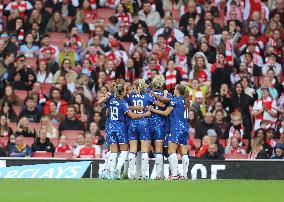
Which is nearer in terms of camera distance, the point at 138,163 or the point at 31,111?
the point at 138,163

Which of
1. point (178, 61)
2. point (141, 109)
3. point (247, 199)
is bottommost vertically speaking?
point (247, 199)

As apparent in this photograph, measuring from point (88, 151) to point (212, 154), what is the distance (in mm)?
2559

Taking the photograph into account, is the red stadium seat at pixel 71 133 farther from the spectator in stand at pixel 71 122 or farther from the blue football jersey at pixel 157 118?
the blue football jersey at pixel 157 118

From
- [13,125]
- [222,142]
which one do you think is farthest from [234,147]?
[13,125]

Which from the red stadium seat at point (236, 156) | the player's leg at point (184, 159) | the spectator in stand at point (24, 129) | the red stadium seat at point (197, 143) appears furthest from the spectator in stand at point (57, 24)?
the player's leg at point (184, 159)

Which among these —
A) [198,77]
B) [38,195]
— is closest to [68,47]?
[198,77]

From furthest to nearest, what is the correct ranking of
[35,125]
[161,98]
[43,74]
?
[43,74], [35,125], [161,98]

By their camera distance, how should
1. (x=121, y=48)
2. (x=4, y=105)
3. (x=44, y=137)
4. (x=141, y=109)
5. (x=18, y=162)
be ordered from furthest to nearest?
1. (x=121, y=48)
2. (x=4, y=105)
3. (x=44, y=137)
4. (x=18, y=162)
5. (x=141, y=109)

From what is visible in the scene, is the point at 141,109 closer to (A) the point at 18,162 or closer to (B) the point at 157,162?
(B) the point at 157,162

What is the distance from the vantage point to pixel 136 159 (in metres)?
18.6

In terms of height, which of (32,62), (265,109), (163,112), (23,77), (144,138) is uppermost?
(32,62)

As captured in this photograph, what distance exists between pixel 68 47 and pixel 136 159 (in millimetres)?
6952

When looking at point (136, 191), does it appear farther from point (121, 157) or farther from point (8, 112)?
point (8, 112)

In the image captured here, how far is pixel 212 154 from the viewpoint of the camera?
20.7m
